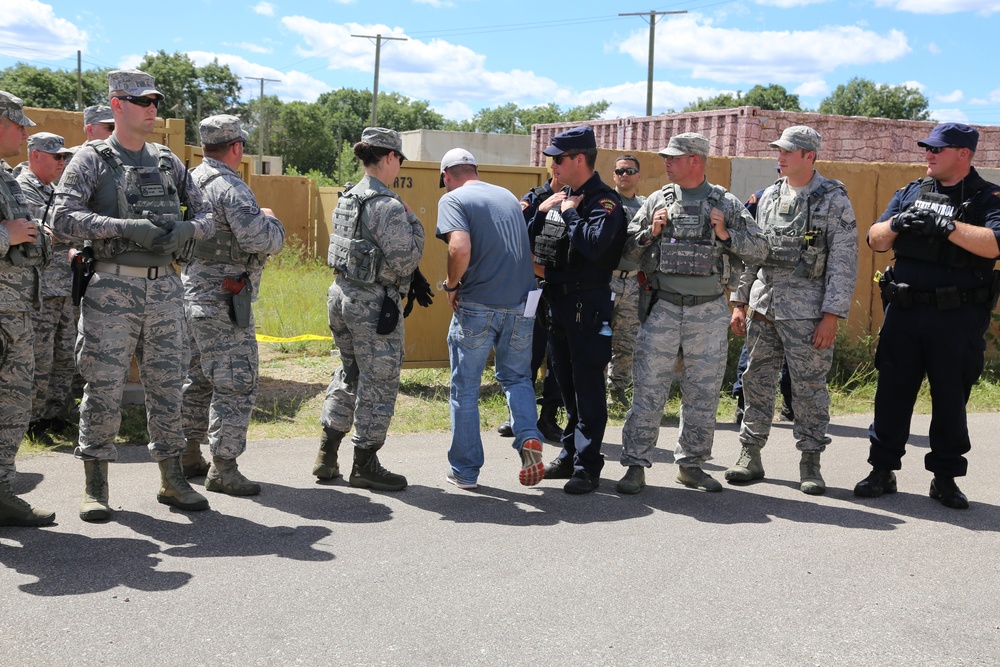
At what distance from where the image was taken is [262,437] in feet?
23.0

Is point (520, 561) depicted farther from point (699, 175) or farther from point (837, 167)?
point (837, 167)

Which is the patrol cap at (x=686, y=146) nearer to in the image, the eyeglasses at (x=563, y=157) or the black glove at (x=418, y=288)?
the eyeglasses at (x=563, y=157)

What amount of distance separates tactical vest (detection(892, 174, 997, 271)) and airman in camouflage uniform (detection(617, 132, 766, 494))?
2.79ft

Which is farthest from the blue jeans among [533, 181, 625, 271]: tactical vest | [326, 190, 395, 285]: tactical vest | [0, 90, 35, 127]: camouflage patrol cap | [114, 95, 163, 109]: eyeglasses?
[0, 90, 35, 127]: camouflage patrol cap

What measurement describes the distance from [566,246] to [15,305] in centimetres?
292

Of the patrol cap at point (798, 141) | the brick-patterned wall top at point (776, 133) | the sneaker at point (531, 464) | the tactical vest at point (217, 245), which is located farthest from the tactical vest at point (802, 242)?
the brick-patterned wall top at point (776, 133)

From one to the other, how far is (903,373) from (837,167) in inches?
197

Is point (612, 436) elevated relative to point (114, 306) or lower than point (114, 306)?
lower

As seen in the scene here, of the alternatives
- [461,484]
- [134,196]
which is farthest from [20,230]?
[461,484]

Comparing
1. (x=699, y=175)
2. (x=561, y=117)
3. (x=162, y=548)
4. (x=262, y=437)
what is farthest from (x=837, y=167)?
(x=561, y=117)

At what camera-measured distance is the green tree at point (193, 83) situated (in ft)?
241

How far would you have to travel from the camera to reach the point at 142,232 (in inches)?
188

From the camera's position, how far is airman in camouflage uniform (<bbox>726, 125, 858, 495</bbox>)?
5.83 m

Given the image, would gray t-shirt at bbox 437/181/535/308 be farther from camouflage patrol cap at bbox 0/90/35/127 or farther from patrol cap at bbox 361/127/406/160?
camouflage patrol cap at bbox 0/90/35/127
